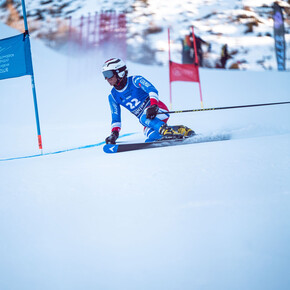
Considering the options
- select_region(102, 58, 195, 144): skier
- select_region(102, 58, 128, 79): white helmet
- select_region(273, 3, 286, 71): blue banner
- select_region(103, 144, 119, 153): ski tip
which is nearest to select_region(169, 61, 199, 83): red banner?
select_region(102, 58, 195, 144): skier

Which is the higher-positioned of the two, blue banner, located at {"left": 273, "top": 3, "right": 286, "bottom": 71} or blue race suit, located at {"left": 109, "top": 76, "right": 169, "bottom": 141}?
blue banner, located at {"left": 273, "top": 3, "right": 286, "bottom": 71}

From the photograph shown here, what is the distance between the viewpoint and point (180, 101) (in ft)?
22.0

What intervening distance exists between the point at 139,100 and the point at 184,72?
100 inches

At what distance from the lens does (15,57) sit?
2908 mm

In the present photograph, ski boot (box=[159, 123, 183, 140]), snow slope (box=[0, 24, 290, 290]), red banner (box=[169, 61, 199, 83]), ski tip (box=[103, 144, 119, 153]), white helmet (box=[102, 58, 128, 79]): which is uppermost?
red banner (box=[169, 61, 199, 83])

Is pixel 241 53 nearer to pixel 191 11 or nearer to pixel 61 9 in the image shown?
pixel 191 11

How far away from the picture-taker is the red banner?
5.08m

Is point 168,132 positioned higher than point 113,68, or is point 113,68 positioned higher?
point 113,68

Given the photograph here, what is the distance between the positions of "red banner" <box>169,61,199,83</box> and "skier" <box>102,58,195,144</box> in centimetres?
229

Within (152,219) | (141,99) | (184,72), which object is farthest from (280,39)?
(152,219)

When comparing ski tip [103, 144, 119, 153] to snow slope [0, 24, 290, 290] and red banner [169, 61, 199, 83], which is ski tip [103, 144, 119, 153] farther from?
red banner [169, 61, 199, 83]

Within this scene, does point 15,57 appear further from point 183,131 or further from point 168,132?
point 183,131

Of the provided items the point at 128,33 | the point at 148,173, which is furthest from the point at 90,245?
the point at 128,33

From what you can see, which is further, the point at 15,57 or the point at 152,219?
the point at 15,57
